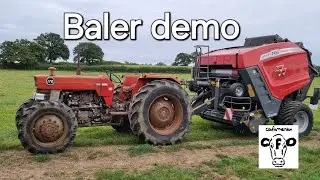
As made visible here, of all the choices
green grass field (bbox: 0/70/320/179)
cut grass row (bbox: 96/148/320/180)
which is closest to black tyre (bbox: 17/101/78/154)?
green grass field (bbox: 0/70/320/179)

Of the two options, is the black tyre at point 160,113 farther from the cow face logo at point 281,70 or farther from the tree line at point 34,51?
the tree line at point 34,51

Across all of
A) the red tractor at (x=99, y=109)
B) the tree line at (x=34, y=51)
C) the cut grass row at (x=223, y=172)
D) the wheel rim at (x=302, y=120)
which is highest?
the tree line at (x=34, y=51)

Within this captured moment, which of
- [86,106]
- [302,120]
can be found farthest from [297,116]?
[86,106]

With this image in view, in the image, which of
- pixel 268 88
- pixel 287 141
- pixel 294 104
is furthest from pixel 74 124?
pixel 294 104

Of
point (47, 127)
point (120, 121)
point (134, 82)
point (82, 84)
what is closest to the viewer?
point (47, 127)

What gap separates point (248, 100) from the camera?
11.0 m

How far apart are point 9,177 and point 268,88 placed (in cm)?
646

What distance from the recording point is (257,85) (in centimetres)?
1091

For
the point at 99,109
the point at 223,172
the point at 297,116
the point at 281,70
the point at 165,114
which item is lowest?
the point at 223,172

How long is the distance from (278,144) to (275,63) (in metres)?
4.85

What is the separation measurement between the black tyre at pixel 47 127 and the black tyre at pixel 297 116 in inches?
204

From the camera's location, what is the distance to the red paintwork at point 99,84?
9.21 meters

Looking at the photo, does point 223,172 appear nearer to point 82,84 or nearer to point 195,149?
point 195,149

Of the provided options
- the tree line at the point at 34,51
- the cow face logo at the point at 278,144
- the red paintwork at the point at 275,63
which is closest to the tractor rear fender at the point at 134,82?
the red paintwork at the point at 275,63
